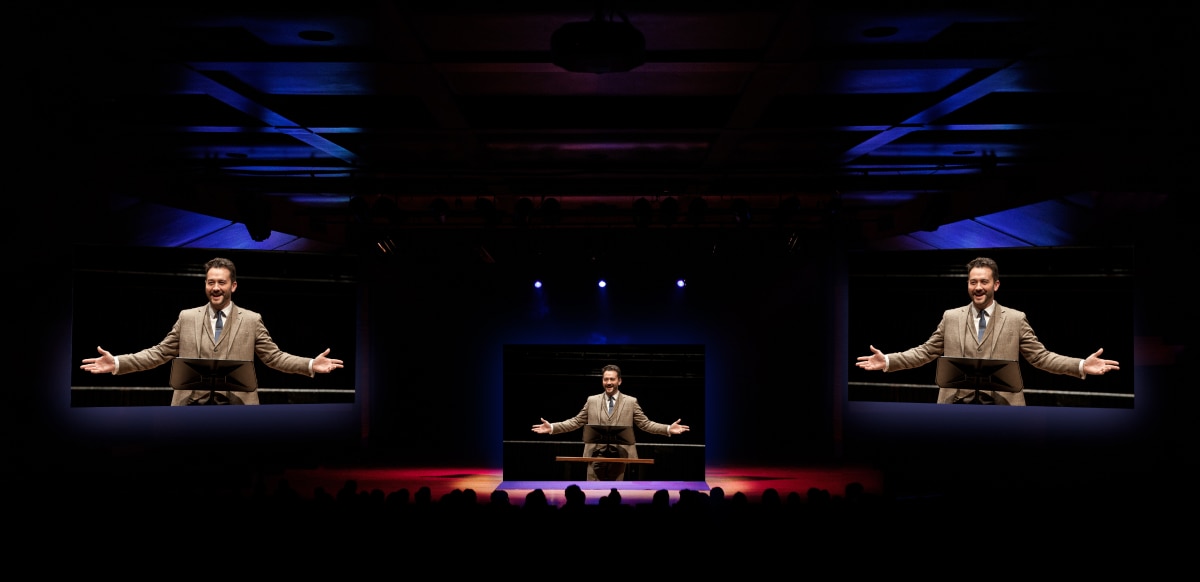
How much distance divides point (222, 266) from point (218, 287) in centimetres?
25

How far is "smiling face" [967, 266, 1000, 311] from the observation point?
8.64m

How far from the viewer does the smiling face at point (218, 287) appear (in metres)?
8.87

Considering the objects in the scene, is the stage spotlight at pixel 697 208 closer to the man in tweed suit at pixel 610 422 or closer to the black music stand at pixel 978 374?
the man in tweed suit at pixel 610 422

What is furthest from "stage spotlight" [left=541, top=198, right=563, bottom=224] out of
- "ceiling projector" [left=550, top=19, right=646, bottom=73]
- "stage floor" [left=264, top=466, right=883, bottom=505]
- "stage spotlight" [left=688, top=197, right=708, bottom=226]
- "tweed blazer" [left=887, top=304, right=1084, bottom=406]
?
"ceiling projector" [left=550, top=19, right=646, bottom=73]

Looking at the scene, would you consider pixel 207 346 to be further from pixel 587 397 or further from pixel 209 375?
pixel 587 397

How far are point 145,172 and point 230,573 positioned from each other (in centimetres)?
501

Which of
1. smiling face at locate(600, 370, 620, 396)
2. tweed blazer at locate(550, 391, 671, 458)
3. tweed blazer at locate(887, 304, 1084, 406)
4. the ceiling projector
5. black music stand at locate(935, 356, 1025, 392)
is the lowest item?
tweed blazer at locate(550, 391, 671, 458)

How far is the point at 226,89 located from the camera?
533cm

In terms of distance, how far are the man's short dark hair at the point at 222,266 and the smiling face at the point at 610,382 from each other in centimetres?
433

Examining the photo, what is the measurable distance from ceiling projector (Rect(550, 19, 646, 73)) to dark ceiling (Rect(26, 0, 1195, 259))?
0.07 meters

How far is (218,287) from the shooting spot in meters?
8.90

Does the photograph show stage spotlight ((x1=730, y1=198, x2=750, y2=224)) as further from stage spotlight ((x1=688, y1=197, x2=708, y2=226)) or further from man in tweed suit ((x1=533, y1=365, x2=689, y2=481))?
man in tweed suit ((x1=533, y1=365, x2=689, y2=481))

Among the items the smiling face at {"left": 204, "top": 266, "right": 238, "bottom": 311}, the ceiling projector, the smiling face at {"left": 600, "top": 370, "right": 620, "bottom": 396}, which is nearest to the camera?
the ceiling projector

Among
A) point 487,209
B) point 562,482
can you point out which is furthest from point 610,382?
point 487,209
